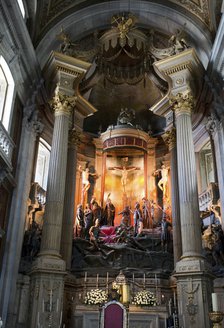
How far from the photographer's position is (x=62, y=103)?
12906mm

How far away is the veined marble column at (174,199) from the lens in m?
12.6

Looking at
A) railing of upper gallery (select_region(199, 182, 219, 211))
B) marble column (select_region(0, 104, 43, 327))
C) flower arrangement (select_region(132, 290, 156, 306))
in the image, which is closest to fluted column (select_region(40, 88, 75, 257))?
marble column (select_region(0, 104, 43, 327))

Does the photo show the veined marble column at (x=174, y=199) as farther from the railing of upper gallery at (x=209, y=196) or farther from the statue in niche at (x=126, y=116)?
the statue in niche at (x=126, y=116)

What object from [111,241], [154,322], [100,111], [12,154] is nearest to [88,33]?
[100,111]

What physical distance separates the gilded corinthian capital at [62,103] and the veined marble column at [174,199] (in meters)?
3.85

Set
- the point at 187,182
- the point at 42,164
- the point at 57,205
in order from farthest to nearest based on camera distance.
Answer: the point at 42,164 < the point at 187,182 < the point at 57,205

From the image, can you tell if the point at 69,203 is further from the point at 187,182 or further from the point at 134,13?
the point at 134,13

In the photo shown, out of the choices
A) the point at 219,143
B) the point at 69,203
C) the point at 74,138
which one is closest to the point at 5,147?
the point at 69,203

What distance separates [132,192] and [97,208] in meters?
2.00

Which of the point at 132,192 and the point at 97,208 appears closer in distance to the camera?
the point at 97,208

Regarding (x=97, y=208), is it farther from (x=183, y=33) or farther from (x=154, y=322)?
(x=183, y=33)

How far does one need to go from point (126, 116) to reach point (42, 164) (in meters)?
3.97

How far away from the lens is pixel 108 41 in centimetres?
1556

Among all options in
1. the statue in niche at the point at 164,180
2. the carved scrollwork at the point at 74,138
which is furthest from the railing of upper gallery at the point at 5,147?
the statue in niche at the point at 164,180
